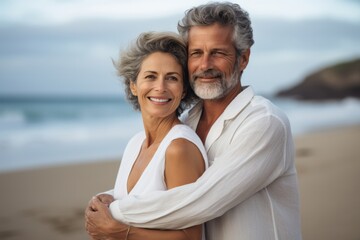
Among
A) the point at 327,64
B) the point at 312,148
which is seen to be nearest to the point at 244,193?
the point at 312,148

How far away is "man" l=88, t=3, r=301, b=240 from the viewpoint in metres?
2.28

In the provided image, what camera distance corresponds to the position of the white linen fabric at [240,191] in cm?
228

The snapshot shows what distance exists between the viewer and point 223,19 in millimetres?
2594

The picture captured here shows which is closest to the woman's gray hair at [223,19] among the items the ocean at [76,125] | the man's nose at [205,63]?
the man's nose at [205,63]

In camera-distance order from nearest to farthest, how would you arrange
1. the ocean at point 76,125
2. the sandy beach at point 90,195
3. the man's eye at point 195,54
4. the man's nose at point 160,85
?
the man's nose at point 160,85 < the man's eye at point 195,54 < the sandy beach at point 90,195 < the ocean at point 76,125

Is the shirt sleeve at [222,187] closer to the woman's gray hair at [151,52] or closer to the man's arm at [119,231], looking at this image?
the man's arm at [119,231]

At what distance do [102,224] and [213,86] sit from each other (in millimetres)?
799

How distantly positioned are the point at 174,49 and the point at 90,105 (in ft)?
62.6

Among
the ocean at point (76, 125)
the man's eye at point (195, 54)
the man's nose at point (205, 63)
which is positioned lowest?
the man's nose at point (205, 63)

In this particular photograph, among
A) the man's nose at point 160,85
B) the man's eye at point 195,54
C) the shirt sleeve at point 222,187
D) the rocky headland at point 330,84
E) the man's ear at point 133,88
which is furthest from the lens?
the rocky headland at point 330,84

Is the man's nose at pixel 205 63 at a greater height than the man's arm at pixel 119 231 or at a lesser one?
greater

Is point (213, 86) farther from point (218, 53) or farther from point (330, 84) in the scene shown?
point (330, 84)

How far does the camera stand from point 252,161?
2318 millimetres

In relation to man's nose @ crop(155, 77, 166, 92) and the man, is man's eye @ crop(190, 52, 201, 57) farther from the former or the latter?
man's nose @ crop(155, 77, 166, 92)
